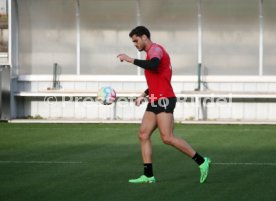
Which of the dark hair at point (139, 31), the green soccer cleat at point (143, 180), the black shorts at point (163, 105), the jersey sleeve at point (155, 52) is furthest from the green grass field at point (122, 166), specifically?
the dark hair at point (139, 31)

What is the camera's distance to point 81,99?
26.5m

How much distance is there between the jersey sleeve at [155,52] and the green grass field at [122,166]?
1660 millimetres

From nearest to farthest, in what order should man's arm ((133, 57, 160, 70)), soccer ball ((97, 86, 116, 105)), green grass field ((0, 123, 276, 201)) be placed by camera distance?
green grass field ((0, 123, 276, 201))
man's arm ((133, 57, 160, 70))
soccer ball ((97, 86, 116, 105))

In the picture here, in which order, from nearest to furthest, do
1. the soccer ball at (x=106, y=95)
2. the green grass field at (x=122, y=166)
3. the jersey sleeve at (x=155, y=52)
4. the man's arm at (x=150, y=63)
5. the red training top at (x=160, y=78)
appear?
the green grass field at (x=122, y=166) → the man's arm at (x=150, y=63) → the jersey sleeve at (x=155, y=52) → the red training top at (x=160, y=78) → the soccer ball at (x=106, y=95)

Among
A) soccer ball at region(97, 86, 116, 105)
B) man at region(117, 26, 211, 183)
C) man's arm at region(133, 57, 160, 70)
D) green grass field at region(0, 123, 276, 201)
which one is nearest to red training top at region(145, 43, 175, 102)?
man at region(117, 26, 211, 183)

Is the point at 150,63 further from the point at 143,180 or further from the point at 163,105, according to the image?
the point at 143,180

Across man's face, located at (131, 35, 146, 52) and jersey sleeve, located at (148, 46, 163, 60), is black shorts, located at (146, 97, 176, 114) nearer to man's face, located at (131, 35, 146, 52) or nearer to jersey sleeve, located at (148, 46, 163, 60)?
jersey sleeve, located at (148, 46, 163, 60)

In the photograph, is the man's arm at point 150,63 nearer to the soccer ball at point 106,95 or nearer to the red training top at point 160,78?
the red training top at point 160,78

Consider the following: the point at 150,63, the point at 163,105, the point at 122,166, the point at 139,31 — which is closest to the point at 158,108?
the point at 163,105

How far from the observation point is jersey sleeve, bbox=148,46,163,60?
12.0 m

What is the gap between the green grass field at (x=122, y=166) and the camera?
1079cm

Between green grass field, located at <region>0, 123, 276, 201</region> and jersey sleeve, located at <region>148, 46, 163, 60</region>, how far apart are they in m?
1.66

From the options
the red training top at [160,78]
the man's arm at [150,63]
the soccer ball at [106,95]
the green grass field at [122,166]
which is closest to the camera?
the green grass field at [122,166]

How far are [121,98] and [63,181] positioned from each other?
1444 centimetres
